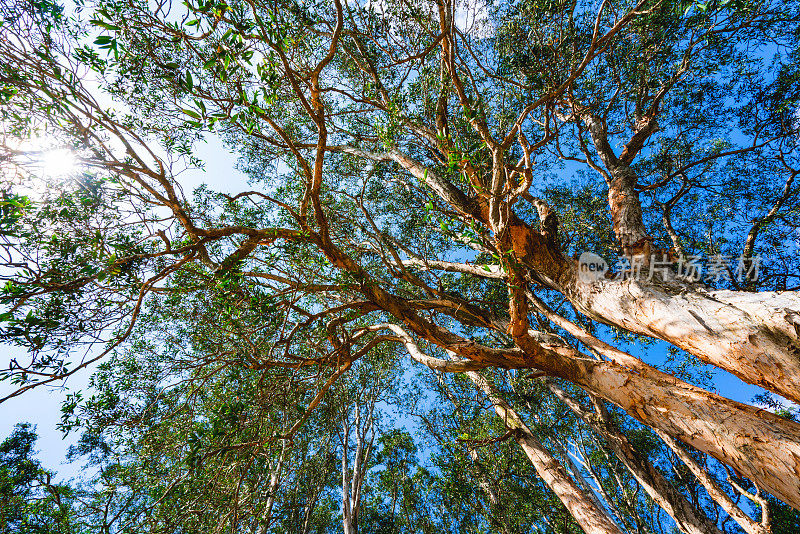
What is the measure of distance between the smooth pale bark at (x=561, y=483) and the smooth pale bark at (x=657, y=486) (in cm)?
147

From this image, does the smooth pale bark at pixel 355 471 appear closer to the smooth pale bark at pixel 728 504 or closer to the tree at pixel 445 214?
the tree at pixel 445 214

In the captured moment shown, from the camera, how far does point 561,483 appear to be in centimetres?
393

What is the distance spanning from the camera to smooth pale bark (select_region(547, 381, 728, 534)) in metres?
4.23

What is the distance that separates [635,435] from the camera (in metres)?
9.13

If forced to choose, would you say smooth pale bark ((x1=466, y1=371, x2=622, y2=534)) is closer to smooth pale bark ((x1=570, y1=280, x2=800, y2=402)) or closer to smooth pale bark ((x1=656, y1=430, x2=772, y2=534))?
smooth pale bark ((x1=656, y1=430, x2=772, y2=534))

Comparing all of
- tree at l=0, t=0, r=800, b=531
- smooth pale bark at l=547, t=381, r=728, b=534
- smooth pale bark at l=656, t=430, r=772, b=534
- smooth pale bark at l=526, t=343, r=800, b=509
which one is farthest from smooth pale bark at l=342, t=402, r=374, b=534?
smooth pale bark at l=526, t=343, r=800, b=509

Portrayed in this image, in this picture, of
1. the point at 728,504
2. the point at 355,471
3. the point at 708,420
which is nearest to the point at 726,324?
the point at 708,420

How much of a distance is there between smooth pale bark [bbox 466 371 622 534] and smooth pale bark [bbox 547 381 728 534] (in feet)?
4.82

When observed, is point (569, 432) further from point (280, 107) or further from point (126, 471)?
point (280, 107)

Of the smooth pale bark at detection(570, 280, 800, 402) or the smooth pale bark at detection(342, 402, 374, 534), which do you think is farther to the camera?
the smooth pale bark at detection(342, 402, 374, 534)

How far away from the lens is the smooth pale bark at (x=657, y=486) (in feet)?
13.9

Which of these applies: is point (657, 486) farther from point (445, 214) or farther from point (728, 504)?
point (445, 214)

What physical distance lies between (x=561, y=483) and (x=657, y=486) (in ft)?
6.48

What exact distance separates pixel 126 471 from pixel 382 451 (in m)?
7.96
